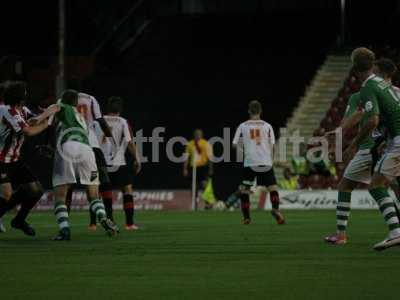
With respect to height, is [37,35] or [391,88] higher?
[37,35]

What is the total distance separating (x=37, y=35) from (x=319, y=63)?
30.3 ft

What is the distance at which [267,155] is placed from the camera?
23172 millimetres

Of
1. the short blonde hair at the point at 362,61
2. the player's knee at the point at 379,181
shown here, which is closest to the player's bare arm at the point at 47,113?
the short blonde hair at the point at 362,61

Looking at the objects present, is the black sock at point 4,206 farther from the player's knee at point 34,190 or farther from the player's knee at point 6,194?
the player's knee at point 34,190

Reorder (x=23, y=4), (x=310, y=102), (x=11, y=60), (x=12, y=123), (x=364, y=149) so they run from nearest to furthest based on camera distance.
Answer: (x=364, y=149) < (x=12, y=123) < (x=11, y=60) < (x=310, y=102) < (x=23, y=4)

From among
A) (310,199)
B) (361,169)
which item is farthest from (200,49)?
(361,169)

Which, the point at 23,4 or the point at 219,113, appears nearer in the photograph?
the point at 219,113

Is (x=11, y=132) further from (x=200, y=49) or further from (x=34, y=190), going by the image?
(x=200, y=49)

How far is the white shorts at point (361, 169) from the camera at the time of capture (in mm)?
15500

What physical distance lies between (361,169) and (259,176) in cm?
761

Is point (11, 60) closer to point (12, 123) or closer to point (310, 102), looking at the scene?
point (310, 102)

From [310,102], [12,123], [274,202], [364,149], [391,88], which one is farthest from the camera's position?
[310,102]

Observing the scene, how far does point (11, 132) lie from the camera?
17.8 m

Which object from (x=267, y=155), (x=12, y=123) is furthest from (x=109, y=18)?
(x=12, y=123)
